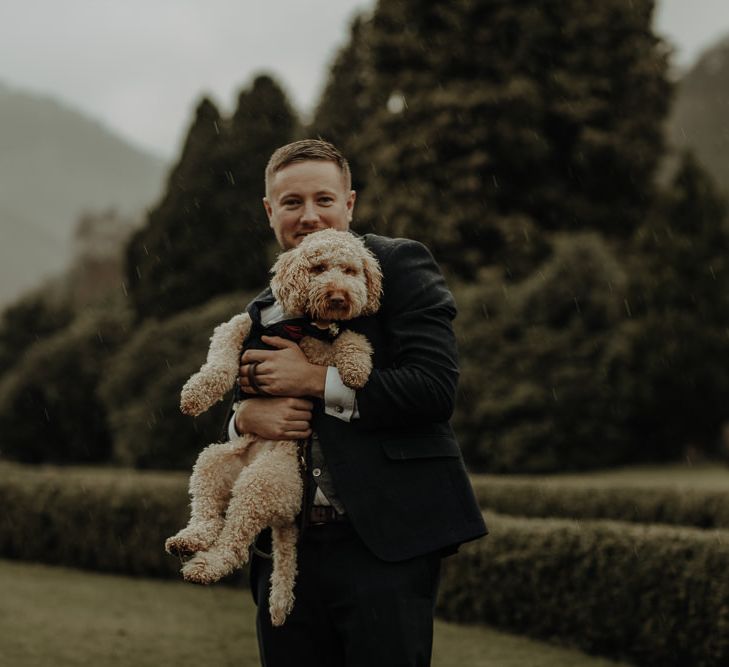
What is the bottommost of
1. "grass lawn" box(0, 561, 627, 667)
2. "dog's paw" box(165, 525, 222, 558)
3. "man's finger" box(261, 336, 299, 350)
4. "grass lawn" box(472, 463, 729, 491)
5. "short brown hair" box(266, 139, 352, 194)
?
"grass lawn" box(0, 561, 627, 667)

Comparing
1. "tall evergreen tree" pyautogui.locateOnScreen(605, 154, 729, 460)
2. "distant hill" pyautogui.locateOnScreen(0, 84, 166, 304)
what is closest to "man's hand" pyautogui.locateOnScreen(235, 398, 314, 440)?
"tall evergreen tree" pyautogui.locateOnScreen(605, 154, 729, 460)

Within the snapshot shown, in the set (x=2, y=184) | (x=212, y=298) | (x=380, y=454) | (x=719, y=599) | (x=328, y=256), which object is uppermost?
(x=2, y=184)

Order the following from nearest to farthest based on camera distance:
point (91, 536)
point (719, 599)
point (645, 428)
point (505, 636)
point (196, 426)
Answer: point (719, 599) < point (505, 636) < point (91, 536) < point (196, 426) < point (645, 428)

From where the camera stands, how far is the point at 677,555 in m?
5.89

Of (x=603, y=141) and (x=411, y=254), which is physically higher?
(x=603, y=141)

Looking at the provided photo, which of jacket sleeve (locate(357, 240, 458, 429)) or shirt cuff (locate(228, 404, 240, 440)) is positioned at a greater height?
jacket sleeve (locate(357, 240, 458, 429))

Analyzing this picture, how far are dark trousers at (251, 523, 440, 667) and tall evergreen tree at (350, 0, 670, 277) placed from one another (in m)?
16.7

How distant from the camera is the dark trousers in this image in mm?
2312

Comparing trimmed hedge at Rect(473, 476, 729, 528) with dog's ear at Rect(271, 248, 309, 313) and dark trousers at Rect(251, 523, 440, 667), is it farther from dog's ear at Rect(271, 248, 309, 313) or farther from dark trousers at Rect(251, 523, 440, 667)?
dog's ear at Rect(271, 248, 309, 313)

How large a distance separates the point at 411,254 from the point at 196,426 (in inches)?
495

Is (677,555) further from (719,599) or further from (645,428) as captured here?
(645,428)

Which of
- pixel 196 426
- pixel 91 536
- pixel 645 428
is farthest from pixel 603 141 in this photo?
pixel 91 536

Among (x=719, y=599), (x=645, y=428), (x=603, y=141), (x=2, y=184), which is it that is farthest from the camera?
(x=2, y=184)

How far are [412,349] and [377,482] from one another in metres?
0.36
